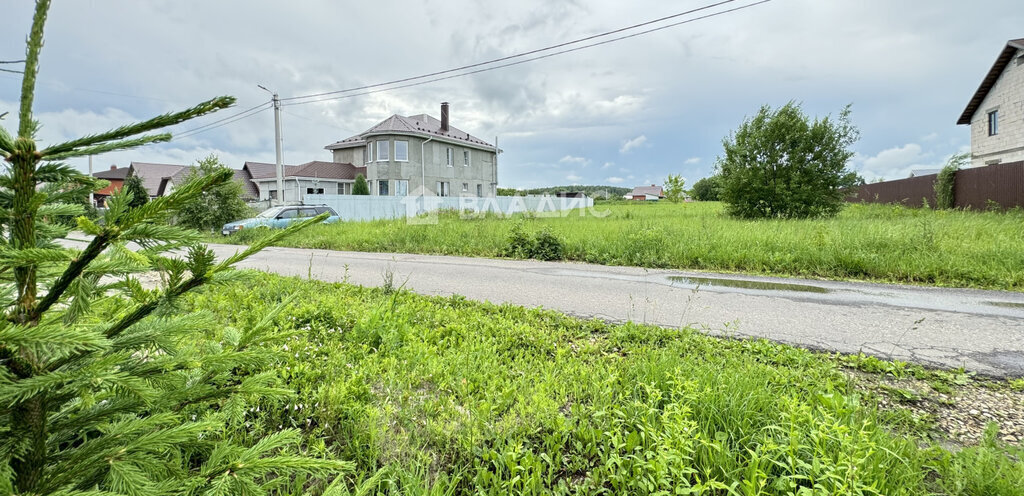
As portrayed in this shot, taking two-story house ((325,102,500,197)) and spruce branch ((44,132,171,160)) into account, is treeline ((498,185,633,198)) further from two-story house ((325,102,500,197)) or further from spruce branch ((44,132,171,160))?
spruce branch ((44,132,171,160))

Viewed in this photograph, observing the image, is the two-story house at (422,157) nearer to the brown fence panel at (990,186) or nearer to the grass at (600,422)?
the grass at (600,422)

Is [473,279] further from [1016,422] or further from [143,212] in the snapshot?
[143,212]

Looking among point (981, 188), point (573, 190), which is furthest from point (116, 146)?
point (573, 190)

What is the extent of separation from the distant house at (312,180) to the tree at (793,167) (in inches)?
1009

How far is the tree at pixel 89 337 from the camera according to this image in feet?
2.87

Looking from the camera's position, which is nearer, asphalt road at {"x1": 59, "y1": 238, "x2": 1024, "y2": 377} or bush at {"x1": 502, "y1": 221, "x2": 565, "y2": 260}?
asphalt road at {"x1": 59, "y1": 238, "x2": 1024, "y2": 377}

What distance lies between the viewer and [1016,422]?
249 centimetres

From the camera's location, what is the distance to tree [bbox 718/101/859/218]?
1767 centimetres

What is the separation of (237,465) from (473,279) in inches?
238

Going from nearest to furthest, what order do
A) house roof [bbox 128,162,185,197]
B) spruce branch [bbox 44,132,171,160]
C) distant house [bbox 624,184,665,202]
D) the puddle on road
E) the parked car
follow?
spruce branch [bbox 44,132,171,160] → the puddle on road → the parked car → house roof [bbox 128,162,185,197] → distant house [bbox 624,184,665,202]

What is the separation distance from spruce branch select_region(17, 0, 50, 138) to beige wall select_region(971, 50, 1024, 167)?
31697 mm

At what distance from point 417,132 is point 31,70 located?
Answer: 29319mm

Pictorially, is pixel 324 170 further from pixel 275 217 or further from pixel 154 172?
pixel 154 172

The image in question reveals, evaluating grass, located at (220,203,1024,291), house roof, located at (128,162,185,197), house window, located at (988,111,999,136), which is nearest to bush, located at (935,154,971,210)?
house window, located at (988,111,999,136)
